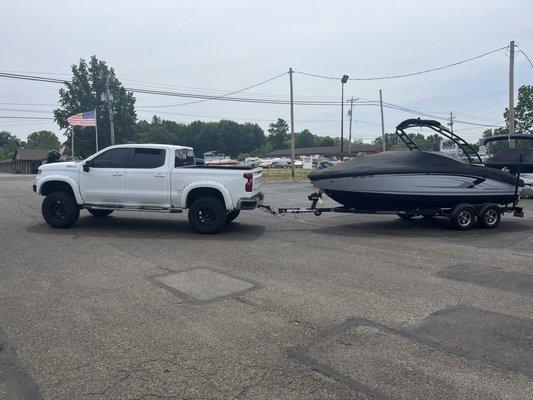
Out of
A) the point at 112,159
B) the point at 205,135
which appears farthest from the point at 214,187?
the point at 205,135

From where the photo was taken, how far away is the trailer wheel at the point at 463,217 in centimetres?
1022

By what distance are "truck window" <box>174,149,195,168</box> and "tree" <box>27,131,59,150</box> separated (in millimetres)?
133186

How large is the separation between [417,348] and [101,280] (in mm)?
4178

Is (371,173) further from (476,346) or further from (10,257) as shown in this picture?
(10,257)

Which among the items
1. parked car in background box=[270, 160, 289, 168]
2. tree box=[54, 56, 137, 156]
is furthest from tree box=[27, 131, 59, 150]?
parked car in background box=[270, 160, 289, 168]

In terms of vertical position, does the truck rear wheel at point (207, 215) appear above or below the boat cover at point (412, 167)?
below

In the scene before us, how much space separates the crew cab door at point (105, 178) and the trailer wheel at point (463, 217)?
7435mm

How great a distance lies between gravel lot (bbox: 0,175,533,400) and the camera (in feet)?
11.5

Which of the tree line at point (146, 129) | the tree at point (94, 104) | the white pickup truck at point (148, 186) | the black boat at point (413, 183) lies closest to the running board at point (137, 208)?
the white pickup truck at point (148, 186)

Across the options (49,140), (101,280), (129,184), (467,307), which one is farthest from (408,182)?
(49,140)

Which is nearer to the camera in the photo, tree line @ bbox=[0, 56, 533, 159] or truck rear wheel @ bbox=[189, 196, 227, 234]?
truck rear wheel @ bbox=[189, 196, 227, 234]

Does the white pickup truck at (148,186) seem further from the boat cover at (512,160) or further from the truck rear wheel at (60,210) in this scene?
the boat cover at (512,160)

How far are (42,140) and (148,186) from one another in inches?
5492

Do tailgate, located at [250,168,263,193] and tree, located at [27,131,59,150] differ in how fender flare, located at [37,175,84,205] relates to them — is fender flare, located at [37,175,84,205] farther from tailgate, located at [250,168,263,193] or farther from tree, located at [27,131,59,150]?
tree, located at [27,131,59,150]
